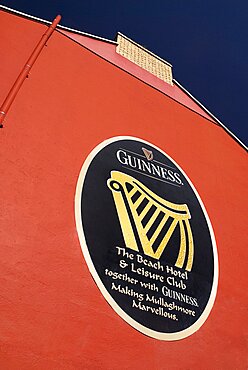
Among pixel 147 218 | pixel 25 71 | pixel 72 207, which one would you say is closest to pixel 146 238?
pixel 147 218

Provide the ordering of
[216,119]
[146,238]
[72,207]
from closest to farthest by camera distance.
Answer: [72,207] → [146,238] → [216,119]

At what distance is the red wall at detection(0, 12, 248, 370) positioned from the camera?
134 inches

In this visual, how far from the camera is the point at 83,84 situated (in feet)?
17.2

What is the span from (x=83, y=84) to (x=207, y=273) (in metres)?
2.80

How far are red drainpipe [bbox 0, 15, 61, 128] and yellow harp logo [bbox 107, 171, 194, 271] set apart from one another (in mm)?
1362

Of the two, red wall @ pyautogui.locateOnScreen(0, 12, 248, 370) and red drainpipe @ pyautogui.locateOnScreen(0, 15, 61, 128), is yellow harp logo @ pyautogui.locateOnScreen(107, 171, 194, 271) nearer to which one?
red wall @ pyautogui.locateOnScreen(0, 12, 248, 370)

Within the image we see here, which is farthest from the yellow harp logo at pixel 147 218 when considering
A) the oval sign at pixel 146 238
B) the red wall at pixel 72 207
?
the red wall at pixel 72 207

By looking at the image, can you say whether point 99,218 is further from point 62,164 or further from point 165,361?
point 165,361

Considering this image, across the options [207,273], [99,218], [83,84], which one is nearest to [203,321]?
[207,273]

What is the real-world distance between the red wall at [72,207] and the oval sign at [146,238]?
12 cm

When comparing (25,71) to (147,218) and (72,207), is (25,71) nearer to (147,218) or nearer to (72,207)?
(72,207)

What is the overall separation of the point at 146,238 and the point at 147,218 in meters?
0.26

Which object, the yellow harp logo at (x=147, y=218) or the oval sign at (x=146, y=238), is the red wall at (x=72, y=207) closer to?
the oval sign at (x=146, y=238)

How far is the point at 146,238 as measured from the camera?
177 inches
